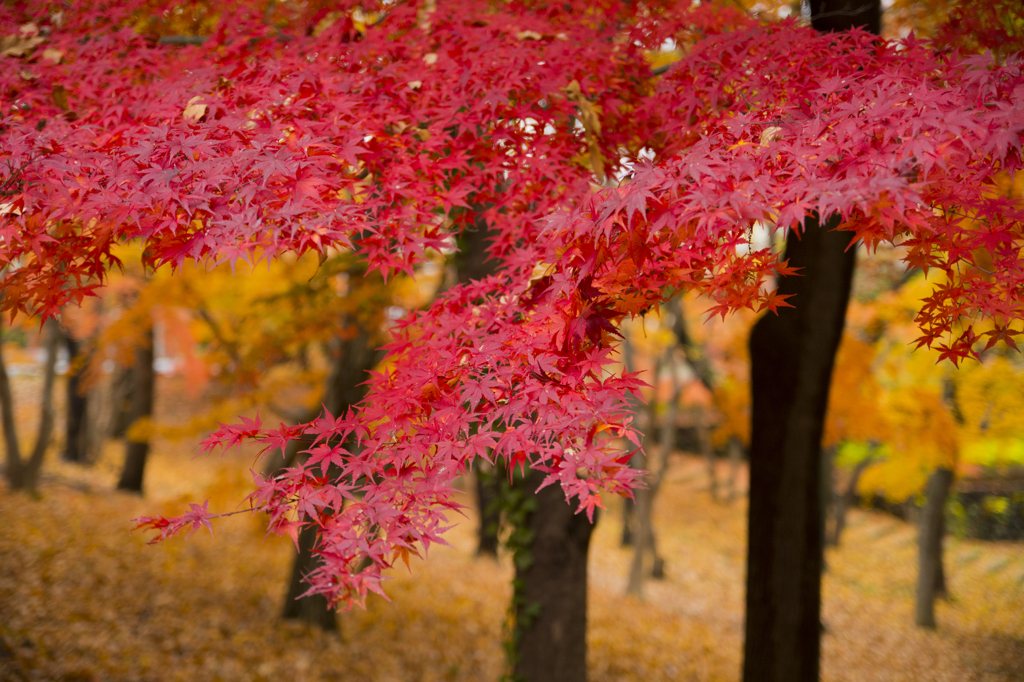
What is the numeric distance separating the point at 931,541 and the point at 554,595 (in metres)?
8.45

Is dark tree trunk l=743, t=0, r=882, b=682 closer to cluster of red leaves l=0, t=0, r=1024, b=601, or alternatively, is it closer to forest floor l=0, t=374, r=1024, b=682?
cluster of red leaves l=0, t=0, r=1024, b=601

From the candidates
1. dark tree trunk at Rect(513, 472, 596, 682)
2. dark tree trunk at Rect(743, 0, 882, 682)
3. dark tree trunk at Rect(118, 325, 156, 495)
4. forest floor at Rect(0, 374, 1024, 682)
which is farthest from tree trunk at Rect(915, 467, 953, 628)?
dark tree trunk at Rect(118, 325, 156, 495)

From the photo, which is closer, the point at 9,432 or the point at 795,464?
the point at 795,464

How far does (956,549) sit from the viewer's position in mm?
15469

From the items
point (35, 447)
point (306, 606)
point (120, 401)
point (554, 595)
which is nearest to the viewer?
point (554, 595)

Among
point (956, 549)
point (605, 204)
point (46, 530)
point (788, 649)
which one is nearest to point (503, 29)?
point (605, 204)

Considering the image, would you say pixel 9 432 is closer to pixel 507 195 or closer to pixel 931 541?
pixel 507 195

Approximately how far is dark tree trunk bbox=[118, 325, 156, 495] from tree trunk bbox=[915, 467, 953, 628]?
47.6ft

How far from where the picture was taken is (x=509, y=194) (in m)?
2.87

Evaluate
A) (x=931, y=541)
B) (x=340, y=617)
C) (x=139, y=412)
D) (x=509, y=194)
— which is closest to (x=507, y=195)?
(x=509, y=194)

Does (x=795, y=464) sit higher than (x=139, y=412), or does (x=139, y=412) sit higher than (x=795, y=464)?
(x=795, y=464)

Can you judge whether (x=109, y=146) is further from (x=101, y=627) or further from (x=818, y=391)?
(x=101, y=627)

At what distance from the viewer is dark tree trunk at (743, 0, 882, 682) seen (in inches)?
167

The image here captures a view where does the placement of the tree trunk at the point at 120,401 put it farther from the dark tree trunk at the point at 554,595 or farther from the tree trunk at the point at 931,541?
the tree trunk at the point at 931,541
